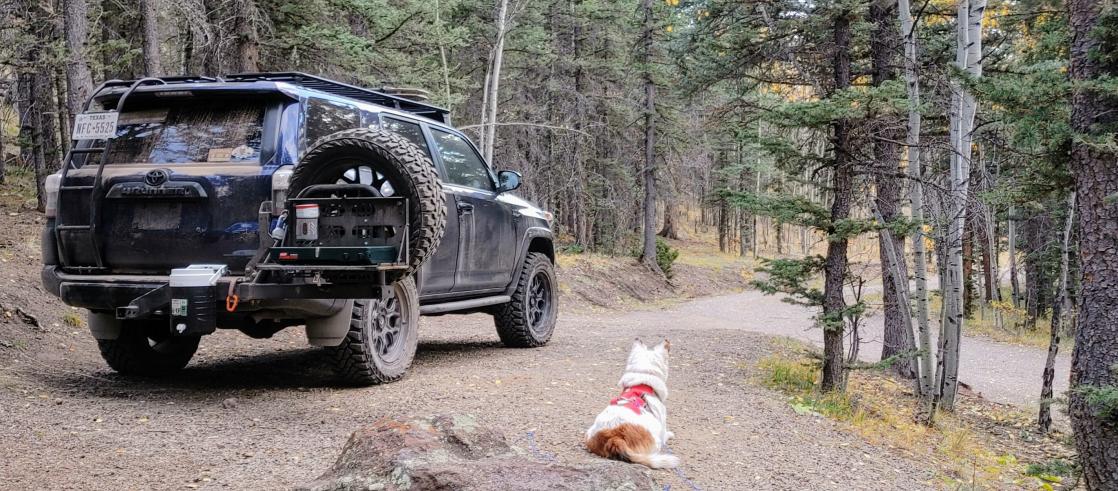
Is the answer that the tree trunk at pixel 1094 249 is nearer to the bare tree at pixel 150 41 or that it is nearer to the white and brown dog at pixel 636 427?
the white and brown dog at pixel 636 427

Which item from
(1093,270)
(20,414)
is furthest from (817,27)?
(20,414)

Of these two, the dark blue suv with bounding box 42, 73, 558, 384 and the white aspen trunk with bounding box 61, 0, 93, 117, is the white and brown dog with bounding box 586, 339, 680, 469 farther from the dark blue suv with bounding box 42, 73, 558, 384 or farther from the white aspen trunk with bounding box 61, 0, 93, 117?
the white aspen trunk with bounding box 61, 0, 93, 117

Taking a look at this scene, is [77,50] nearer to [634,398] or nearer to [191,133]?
[191,133]

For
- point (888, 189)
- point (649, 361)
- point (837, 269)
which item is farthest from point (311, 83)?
point (888, 189)

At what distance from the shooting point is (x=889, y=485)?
4996mm

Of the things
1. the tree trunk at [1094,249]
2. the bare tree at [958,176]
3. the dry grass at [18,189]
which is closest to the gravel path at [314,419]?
the tree trunk at [1094,249]

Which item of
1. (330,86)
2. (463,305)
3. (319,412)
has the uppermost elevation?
(330,86)

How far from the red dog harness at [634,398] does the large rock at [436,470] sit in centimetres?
136

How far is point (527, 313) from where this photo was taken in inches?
328

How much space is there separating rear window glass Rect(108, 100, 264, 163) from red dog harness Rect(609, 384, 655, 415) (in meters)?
2.94

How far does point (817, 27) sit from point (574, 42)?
1645cm

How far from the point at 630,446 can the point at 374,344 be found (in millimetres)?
2455

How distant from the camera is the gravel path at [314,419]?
3.87m

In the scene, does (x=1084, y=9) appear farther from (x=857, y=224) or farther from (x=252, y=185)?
(x=252, y=185)
